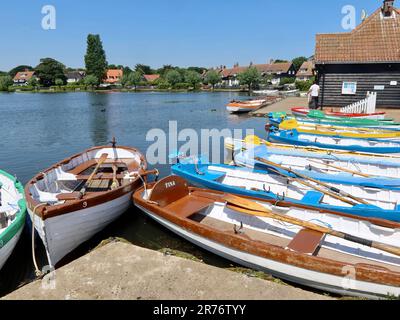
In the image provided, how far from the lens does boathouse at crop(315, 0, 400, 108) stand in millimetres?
20266

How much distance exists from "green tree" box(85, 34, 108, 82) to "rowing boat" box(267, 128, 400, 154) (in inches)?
3895

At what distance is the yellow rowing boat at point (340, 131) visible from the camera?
42.0 feet

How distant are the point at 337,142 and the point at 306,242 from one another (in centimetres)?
917

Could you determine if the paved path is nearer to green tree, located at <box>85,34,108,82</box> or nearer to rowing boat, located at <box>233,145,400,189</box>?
rowing boat, located at <box>233,145,400,189</box>

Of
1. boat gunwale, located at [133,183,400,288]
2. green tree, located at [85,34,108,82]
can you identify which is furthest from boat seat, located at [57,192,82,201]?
green tree, located at [85,34,108,82]

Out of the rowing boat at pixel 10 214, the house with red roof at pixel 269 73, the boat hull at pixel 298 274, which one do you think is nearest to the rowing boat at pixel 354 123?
the boat hull at pixel 298 274

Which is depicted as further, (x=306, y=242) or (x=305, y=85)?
(x=305, y=85)

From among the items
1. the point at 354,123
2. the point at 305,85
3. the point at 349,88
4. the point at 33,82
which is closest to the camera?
the point at 354,123

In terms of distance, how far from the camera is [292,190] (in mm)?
8422

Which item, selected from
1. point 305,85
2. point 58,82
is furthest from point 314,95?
point 58,82

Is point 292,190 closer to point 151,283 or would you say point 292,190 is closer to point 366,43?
point 151,283

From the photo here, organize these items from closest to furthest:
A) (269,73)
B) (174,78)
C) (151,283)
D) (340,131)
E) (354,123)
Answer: (151,283) → (340,131) → (354,123) → (174,78) → (269,73)

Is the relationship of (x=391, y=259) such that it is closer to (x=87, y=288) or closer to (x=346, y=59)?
(x=87, y=288)
